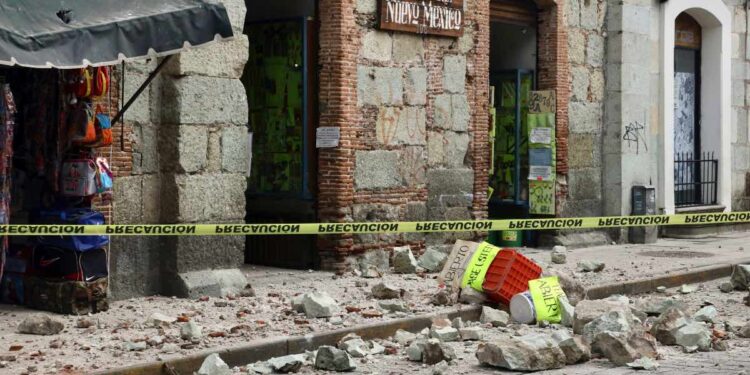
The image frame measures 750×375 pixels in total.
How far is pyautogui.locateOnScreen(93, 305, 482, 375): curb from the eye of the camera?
28.0ft

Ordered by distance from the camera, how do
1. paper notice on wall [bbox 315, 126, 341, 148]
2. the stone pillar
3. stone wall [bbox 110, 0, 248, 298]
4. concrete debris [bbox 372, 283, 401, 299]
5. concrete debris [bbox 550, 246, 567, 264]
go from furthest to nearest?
concrete debris [bbox 550, 246, 567, 264] < paper notice on wall [bbox 315, 126, 341, 148] < the stone pillar < concrete debris [bbox 372, 283, 401, 299] < stone wall [bbox 110, 0, 248, 298]

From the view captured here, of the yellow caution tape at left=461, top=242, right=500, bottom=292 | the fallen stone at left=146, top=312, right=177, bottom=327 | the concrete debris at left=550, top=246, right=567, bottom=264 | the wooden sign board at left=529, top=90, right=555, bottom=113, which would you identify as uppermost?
the wooden sign board at left=529, top=90, right=555, bottom=113

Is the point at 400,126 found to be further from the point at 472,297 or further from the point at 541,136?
the point at 472,297

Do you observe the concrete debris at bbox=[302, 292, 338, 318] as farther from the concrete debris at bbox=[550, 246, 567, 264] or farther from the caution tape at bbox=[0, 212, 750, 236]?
the concrete debris at bbox=[550, 246, 567, 264]

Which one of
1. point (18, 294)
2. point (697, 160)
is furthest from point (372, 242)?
point (697, 160)

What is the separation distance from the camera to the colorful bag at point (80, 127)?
1065cm

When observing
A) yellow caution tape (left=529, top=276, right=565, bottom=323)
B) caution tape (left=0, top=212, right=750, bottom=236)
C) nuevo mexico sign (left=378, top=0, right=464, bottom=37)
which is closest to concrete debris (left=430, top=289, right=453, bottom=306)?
caution tape (left=0, top=212, right=750, bottom=236)

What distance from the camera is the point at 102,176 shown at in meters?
10.9

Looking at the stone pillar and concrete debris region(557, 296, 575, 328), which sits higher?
the stone pillar

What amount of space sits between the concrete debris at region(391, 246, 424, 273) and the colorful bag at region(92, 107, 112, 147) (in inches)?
172

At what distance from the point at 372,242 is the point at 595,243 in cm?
510

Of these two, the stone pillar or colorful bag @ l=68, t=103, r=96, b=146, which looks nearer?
colorful bag @ l=68, t=103, r=96, b=146

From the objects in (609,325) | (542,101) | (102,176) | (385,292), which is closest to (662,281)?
(385,292)

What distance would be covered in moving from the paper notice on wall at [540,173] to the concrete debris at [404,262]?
383 cm
